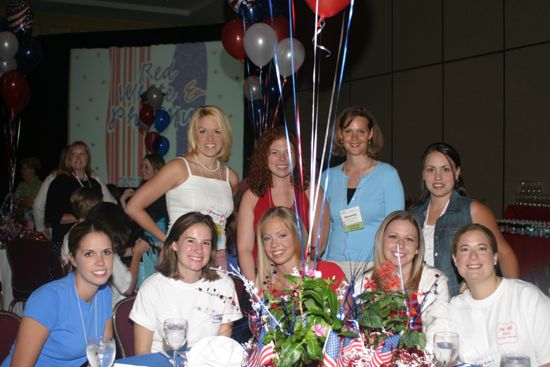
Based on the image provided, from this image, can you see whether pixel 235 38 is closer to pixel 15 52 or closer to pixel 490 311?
pixel 15 52

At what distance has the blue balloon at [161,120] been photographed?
30.7ft

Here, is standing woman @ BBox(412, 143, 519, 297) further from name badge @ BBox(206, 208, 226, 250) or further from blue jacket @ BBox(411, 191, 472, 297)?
name badge @ BBox(206, 208, 226, 250)

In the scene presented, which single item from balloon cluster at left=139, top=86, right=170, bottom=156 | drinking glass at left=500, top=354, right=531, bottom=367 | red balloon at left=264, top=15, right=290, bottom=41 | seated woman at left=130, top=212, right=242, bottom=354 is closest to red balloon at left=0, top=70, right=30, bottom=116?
balloon cluster at left=139, top=86, right=170, bottom=156

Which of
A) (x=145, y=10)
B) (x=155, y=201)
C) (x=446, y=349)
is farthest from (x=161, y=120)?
(x=446, y=349)

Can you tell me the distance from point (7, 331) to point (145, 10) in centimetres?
1090

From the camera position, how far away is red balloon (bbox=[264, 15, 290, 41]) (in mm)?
5793

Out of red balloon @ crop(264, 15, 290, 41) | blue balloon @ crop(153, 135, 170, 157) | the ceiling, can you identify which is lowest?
blue balloon @ crop(153, 135, 170, 157)

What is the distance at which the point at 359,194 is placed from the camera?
3.34m

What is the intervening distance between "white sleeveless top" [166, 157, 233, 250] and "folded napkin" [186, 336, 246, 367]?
4.78ft

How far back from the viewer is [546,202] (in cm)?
608

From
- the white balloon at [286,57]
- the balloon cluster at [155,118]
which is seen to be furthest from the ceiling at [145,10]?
the white balloon at [286,57]

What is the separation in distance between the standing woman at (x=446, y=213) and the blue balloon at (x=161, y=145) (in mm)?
6561

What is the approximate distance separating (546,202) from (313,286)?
16.9ft

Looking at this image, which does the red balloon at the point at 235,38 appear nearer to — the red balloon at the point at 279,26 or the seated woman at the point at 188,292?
the red balloon at the point at 279,26
